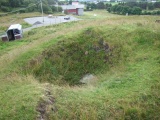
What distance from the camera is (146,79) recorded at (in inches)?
334

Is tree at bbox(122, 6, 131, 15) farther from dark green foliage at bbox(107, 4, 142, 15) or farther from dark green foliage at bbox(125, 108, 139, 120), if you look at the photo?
dark green foliage at bbox(125, 108, 139, 120)

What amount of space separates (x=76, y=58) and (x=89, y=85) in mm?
3412

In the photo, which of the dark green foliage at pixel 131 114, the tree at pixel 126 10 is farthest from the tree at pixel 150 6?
the dark green foliage at pixel 131 114

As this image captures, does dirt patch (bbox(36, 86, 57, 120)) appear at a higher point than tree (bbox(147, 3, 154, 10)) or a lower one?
lower

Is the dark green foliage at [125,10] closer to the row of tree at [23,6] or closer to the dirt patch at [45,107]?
the row of tree at [23,6]

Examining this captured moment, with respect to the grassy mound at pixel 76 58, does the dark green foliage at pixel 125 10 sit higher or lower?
higher

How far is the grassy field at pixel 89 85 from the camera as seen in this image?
7062 millimetres

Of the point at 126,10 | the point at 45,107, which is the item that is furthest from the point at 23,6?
the point at 45,107

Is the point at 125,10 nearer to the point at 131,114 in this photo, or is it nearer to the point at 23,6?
the point at 23,6

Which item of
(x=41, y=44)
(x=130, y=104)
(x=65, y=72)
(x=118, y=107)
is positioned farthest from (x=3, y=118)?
(x=41, y=44)

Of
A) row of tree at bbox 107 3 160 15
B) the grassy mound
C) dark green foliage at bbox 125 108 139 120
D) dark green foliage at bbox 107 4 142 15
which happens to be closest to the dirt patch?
dark green foliage at bbox 125 108 139 120

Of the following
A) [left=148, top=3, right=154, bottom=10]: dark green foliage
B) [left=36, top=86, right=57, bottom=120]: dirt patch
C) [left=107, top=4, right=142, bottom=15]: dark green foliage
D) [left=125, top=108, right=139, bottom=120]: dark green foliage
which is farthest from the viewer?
[left=148, top=3, right=154, bottom=10]: dark green foliage

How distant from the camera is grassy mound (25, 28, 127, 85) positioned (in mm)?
11398

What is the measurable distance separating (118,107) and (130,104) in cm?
48
